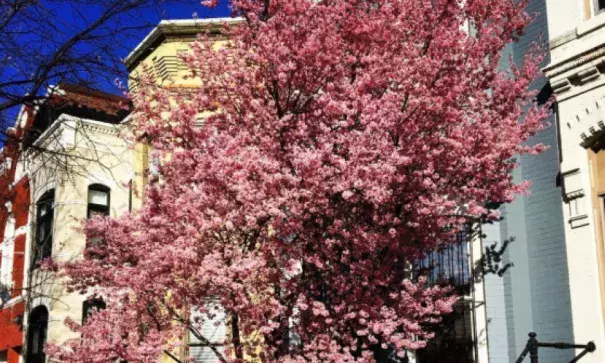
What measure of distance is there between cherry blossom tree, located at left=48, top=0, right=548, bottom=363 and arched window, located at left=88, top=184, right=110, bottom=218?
9.73 m

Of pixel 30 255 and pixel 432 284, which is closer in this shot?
pixel 432 284

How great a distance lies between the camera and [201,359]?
13.9 metres

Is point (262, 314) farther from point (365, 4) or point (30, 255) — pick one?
point (30, 255)

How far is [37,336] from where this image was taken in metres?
21.2

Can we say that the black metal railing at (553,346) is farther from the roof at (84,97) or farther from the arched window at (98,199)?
the arched window at (98,199)

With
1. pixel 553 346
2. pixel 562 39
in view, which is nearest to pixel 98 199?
pixel 562 39

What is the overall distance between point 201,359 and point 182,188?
193 inches

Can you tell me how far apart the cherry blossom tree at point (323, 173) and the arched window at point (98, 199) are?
31.9ft

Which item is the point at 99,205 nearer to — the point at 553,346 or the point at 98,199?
the point at 98,199

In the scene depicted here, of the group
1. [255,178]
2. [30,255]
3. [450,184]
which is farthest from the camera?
[30,255]

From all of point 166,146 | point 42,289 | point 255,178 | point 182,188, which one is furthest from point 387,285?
point 42,289

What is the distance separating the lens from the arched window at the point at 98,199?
20.3 m

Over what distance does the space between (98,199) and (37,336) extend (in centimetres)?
456

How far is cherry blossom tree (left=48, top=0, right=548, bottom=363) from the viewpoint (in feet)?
29.8
